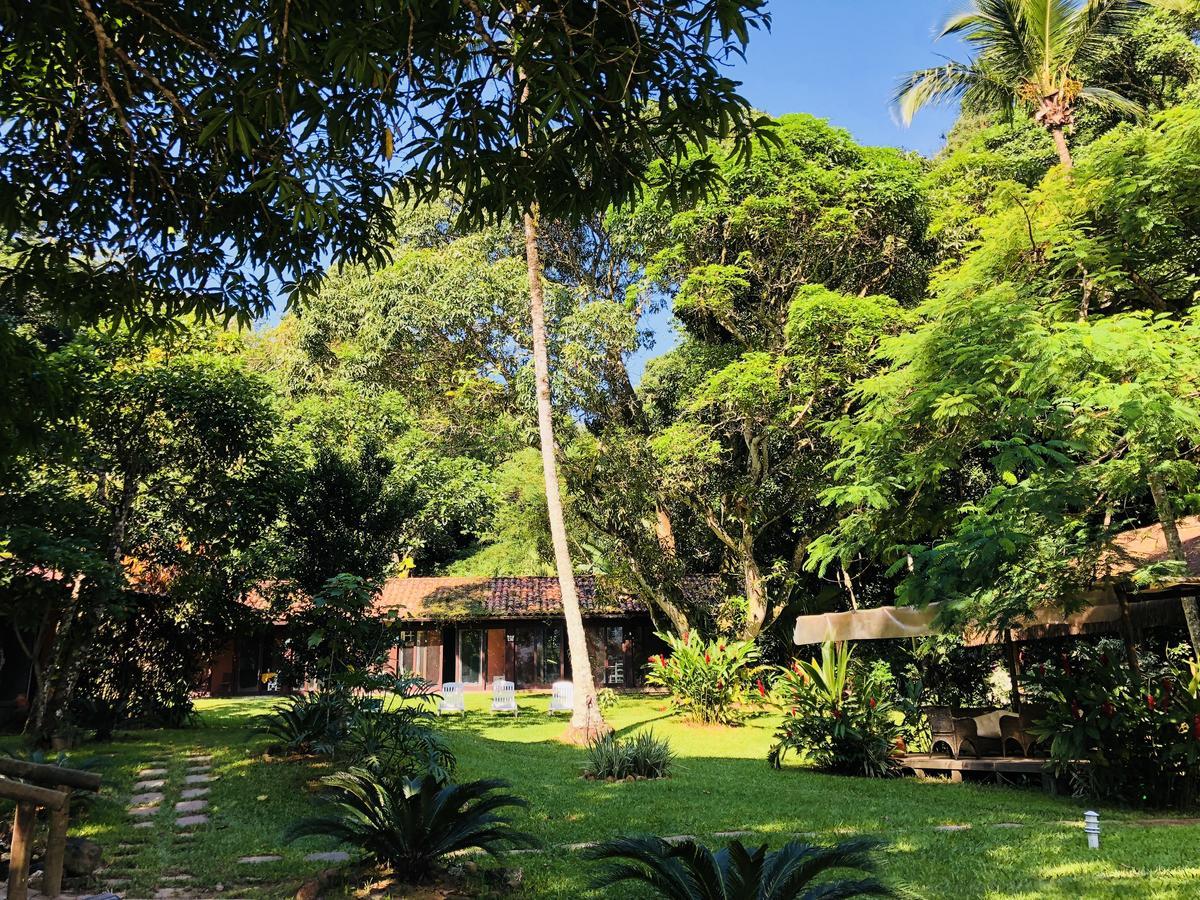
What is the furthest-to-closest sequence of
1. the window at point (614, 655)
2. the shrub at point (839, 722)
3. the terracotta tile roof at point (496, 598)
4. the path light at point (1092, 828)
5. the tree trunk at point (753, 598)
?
the window at point (614, 655) < the terracotta tile roof at point (496, 598) < the tree trunk at point (753, 598) < the shrub at point (839, 722) < the path light at point (1092, 828)

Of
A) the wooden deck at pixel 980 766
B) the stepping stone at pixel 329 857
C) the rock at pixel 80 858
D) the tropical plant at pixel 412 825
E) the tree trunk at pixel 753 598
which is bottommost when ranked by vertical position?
the wooden deck at pixel 980 766

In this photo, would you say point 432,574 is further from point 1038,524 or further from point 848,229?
point 1038,524

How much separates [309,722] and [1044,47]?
1436cm

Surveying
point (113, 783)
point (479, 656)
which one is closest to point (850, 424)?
point (113, 783)

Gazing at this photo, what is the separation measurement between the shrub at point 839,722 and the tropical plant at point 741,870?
738cm

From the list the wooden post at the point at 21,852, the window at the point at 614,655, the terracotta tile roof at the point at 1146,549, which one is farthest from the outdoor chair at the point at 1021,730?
the window at the point at 614,655

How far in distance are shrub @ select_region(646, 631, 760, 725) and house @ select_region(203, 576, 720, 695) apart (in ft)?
29.1

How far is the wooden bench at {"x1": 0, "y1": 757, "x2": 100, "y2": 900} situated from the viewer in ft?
15.4

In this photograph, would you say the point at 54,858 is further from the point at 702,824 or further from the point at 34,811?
the point at 702,824

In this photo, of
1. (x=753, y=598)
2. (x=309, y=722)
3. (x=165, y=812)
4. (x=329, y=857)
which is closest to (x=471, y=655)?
(x=753, y=598)

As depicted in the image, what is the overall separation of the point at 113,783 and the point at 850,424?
10.1 meters

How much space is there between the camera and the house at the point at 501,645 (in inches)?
1050

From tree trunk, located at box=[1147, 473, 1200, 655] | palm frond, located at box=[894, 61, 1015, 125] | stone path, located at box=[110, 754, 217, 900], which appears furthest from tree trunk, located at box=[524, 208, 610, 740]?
tree trunk, located at box=[1147, 473, 1200, 655]

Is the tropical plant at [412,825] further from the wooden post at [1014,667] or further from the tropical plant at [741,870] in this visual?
the wooden post at [1014,667]
